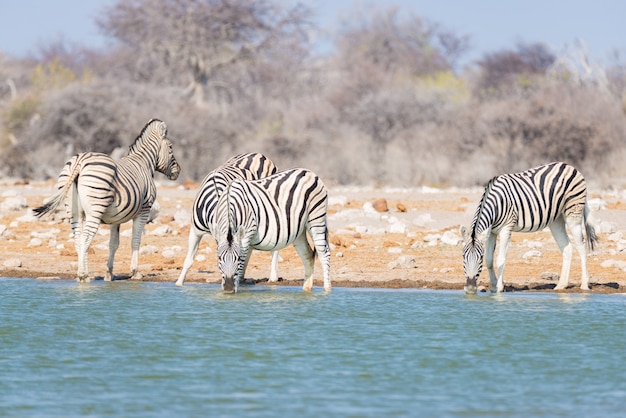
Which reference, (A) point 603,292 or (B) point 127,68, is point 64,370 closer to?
(A) point 603,292

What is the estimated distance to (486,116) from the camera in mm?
33344

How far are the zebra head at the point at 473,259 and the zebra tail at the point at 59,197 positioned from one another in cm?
461

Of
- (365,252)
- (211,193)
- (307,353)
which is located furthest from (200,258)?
(307,353)

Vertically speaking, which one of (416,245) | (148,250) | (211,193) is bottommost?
(148,250)

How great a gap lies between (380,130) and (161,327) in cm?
2695

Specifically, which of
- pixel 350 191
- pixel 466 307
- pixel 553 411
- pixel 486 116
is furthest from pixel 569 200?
pixel 486 116

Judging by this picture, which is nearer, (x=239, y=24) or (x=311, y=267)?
(x=311, y=267)

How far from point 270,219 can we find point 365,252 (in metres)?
4.47

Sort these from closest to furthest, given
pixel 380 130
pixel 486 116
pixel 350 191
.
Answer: pixel 350 191
pixel 486 116
pixel 380 130

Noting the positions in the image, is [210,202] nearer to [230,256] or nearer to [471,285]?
[230,256]

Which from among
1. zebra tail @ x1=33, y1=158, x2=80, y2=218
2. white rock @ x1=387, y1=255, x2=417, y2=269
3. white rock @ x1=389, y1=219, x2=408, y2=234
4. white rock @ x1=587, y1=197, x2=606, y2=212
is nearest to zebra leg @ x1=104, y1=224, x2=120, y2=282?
zebra tail @ x1=33, y1=158, x2=80, y2=218

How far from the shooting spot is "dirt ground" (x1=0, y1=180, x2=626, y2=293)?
1402cm

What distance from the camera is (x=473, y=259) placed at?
12180 millimetres

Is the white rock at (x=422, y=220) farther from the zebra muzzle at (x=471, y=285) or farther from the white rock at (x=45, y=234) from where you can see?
the zebra muzzle at (x=471, y=285)
